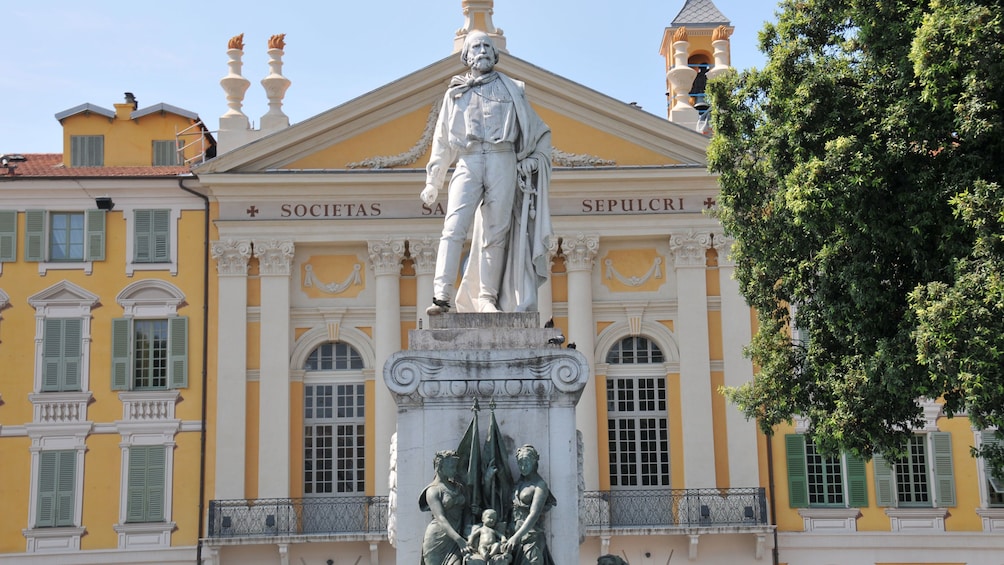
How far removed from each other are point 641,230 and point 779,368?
458 inches

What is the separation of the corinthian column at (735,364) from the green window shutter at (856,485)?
1.97 meters

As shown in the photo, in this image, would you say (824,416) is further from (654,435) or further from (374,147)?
(374,147)

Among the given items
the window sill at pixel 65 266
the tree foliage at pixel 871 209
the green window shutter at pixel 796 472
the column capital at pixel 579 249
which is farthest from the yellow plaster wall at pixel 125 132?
the tree foliage at pixel 871 209

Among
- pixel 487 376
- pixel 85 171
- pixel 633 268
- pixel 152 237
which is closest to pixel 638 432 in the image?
pixel 633 268

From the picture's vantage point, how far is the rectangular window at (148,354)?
30.6 m

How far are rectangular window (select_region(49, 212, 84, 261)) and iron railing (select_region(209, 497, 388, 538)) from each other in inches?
257

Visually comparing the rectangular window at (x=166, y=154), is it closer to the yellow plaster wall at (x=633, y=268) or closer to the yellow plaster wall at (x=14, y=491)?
the yellow plaster wall at (x=14, y=491)

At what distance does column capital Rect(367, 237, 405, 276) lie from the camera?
3097cm

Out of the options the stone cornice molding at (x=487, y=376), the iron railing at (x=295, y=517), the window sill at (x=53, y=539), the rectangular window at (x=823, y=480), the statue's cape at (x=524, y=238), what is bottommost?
the window sill at (x=53, y=539)

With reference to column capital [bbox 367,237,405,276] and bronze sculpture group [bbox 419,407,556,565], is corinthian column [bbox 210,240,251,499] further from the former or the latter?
bronze sculpture group [bbox 419,407,556,565]

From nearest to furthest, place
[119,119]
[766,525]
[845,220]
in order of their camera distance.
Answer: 1. [845,220]
2. [766,525]
3. [119,119]

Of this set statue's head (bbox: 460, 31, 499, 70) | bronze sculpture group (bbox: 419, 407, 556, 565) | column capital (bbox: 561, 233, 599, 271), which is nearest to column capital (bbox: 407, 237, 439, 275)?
column capital (bbox: 561, 233, 599, 271)

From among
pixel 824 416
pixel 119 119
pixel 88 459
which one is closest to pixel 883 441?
pixel 824 416

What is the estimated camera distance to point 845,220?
1733 cm
